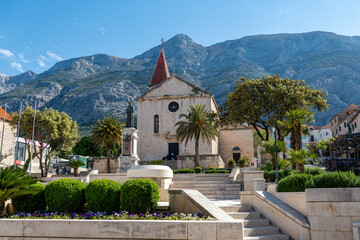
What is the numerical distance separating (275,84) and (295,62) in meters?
127

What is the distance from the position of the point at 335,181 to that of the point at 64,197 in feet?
25.3

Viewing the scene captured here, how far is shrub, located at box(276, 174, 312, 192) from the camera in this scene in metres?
9.02

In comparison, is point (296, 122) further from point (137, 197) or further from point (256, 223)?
point (137, 197)

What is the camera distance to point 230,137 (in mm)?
41625

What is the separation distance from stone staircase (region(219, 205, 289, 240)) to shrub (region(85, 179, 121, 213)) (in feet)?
12.3

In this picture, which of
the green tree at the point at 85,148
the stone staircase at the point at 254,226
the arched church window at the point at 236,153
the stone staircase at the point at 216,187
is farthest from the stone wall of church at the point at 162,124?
the stone staircase at the point at 254,226

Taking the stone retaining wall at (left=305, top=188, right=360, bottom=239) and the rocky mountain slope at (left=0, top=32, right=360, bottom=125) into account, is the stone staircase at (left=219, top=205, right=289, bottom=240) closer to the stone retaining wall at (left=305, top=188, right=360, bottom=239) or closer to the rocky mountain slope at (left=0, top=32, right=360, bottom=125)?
the stone retaining wall at (left=305, top=188, right=360, bottom=239)

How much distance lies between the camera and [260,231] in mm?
8398

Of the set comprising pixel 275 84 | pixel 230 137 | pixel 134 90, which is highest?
pixel 134 90

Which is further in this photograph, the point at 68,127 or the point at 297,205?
the point at 68,127

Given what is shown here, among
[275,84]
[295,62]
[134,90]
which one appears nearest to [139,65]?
[134,90]

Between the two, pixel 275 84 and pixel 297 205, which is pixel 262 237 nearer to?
pixel 297 205

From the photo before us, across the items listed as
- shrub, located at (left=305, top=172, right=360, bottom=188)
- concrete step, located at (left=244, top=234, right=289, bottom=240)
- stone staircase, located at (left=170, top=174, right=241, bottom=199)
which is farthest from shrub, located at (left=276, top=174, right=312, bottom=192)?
stone staircase, located at (left=170, top=174, right=241, bottom=199)

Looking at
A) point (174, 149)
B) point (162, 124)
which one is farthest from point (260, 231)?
point (162, 124)
